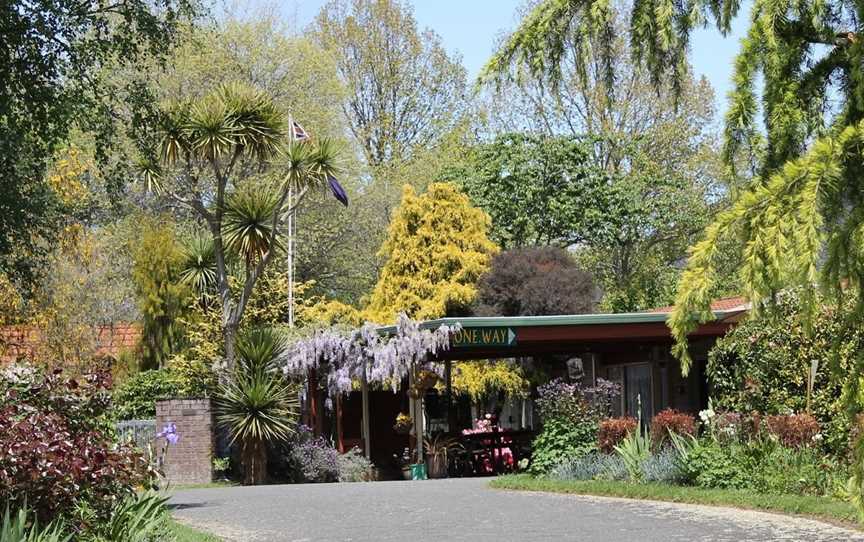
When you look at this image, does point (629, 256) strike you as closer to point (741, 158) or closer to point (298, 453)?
point (298, 453)

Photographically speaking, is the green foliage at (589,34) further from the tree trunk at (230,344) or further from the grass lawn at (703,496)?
the tree trunk at (230,344)

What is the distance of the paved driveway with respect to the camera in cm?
1125

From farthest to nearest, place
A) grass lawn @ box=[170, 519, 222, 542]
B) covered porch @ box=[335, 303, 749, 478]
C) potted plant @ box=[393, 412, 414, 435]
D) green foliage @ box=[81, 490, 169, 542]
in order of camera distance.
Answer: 1. potted plant @ box=[393, 412, 414, 435]
2. covered porch @ box=[335, 303, 749, 478]
3. grass lawn @ box=[170, 519, 222, 542]
4. green foliage @ box=[81, 490, 169, 542]

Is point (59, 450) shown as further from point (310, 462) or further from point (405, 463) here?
point (405, 463)

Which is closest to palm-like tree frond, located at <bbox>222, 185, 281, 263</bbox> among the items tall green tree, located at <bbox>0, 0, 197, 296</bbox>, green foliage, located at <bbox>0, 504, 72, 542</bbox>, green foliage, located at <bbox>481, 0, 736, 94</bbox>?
tall green tree, located at <bbox>0, 0, 197, 296</bbox>

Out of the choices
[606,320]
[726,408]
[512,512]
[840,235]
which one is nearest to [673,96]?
[840,235]

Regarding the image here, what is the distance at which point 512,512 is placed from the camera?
→ 45.1ft

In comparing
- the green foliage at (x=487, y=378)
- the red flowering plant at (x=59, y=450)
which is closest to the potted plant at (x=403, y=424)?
the green foliage at (x=487, y=378)

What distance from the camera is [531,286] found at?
34.2 m

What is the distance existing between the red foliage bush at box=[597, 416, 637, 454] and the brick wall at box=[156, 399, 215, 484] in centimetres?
789

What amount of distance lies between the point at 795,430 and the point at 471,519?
14.2 ft

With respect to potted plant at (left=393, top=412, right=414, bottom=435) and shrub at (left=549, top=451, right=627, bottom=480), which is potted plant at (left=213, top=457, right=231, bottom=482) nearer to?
potted plant at (left=393, top=412, right=414, bottom=435)

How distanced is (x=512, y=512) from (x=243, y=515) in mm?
3250

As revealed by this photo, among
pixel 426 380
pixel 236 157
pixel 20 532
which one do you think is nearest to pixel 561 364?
pixel 426 380
